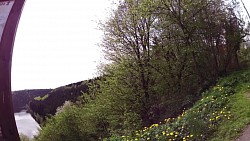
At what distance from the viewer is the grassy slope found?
750 centimetres

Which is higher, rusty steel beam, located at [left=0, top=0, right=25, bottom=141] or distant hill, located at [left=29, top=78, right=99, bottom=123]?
rusty steel beam, located at [left=0, top=0, right=25, bottom=141]

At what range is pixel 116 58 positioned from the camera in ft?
53.8

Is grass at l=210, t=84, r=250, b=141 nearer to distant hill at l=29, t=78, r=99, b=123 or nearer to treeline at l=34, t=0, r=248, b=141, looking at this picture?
treeline at l=34, t=0, r=248, b=141

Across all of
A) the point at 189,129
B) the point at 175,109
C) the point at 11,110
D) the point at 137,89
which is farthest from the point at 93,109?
the point at 11,110

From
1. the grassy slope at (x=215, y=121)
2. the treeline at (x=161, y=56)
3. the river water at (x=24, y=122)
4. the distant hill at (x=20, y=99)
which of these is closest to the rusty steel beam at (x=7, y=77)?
the river water at (x=24, y=122)

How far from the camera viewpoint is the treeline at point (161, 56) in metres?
14.3

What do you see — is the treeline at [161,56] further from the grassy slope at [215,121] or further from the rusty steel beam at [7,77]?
the rusty steel beam at [7,77]

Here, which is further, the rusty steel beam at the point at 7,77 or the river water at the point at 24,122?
the river water at the point at 24,122

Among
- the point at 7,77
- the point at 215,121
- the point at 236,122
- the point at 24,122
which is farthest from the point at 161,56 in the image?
the point at 7,77

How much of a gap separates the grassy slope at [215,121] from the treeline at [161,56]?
9.52 ft

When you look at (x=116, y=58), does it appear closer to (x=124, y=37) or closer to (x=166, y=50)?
(x=124, y=37)

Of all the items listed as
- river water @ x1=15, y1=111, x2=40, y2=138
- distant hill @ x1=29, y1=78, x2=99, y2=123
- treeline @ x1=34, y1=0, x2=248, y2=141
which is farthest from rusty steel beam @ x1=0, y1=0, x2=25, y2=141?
distant hill @ x1=29, y1=78, x2=99, y2=123

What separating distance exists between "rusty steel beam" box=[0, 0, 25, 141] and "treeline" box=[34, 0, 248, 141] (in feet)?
39.3

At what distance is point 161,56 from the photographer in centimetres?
1573
